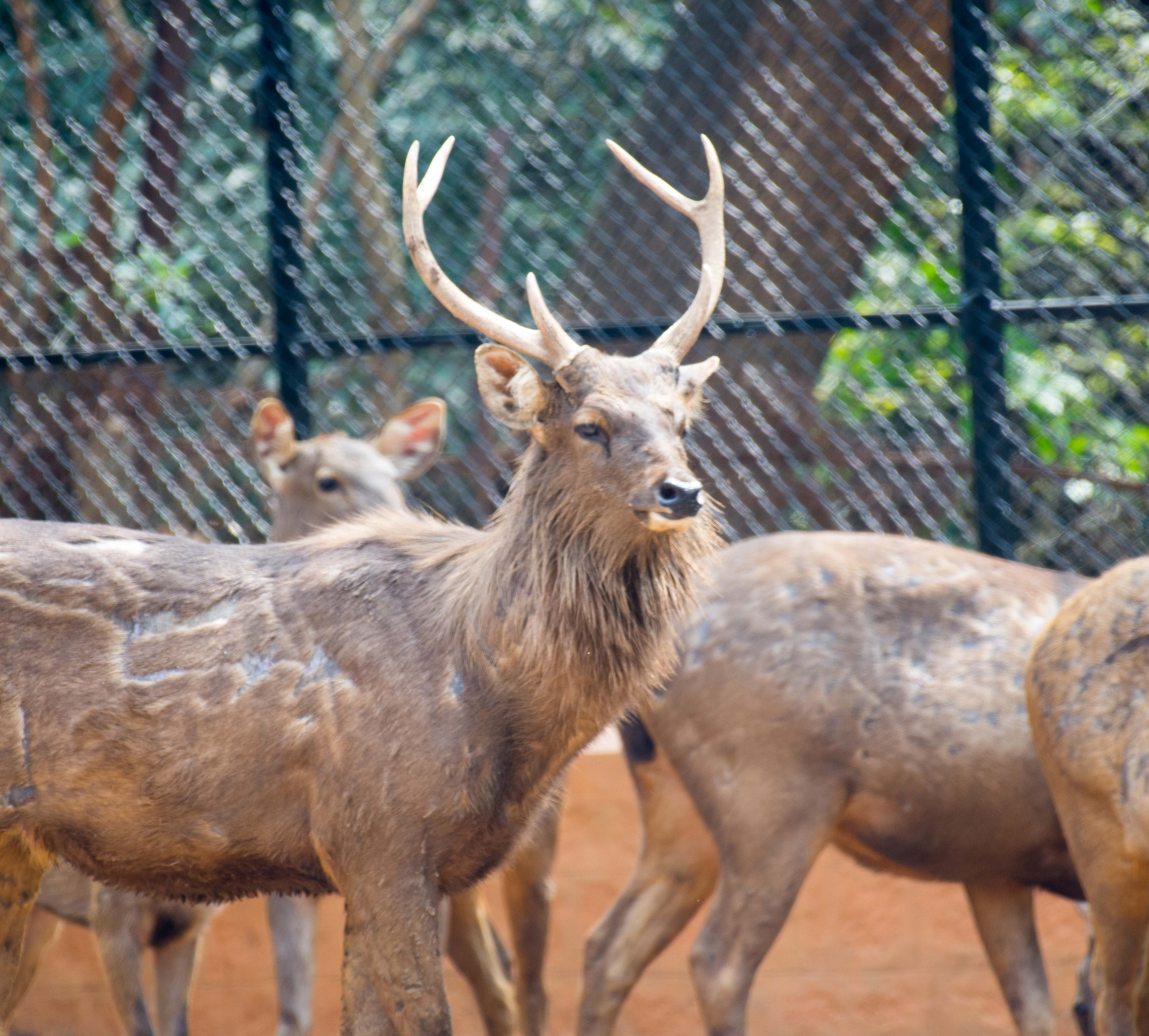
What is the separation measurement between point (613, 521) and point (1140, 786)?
58.7 inches

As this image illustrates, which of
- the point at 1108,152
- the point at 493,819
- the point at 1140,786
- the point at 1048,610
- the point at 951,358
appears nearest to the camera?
the point at 493,819

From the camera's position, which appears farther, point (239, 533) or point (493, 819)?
point (239, 533)

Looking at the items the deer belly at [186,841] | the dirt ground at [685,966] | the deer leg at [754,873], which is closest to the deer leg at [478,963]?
the dirt ground at [685,966]

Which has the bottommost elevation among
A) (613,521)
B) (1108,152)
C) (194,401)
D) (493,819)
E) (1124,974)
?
(194,401)

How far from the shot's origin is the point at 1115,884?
391cm

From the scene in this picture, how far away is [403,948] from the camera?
11.2ft

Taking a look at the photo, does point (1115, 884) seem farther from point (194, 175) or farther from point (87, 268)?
point (194, 175)

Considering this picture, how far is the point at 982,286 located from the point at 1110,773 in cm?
245

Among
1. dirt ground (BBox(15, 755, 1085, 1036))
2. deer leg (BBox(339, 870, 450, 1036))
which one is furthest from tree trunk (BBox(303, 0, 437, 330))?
deer leg (BBox(339, 870, 450, 1036))

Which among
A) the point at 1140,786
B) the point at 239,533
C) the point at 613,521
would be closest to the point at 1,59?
the point at 239,533

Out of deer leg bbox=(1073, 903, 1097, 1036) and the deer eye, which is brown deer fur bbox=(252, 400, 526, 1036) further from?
deer leg bbox=(1073, 903, 1097, 1036)

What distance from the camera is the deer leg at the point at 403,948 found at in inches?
134

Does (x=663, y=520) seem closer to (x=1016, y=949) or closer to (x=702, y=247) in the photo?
(x=702, y=247)

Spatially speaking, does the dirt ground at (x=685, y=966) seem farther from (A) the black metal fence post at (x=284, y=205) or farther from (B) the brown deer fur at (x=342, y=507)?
(A) the black metal fence post at (x=284, y=205)
